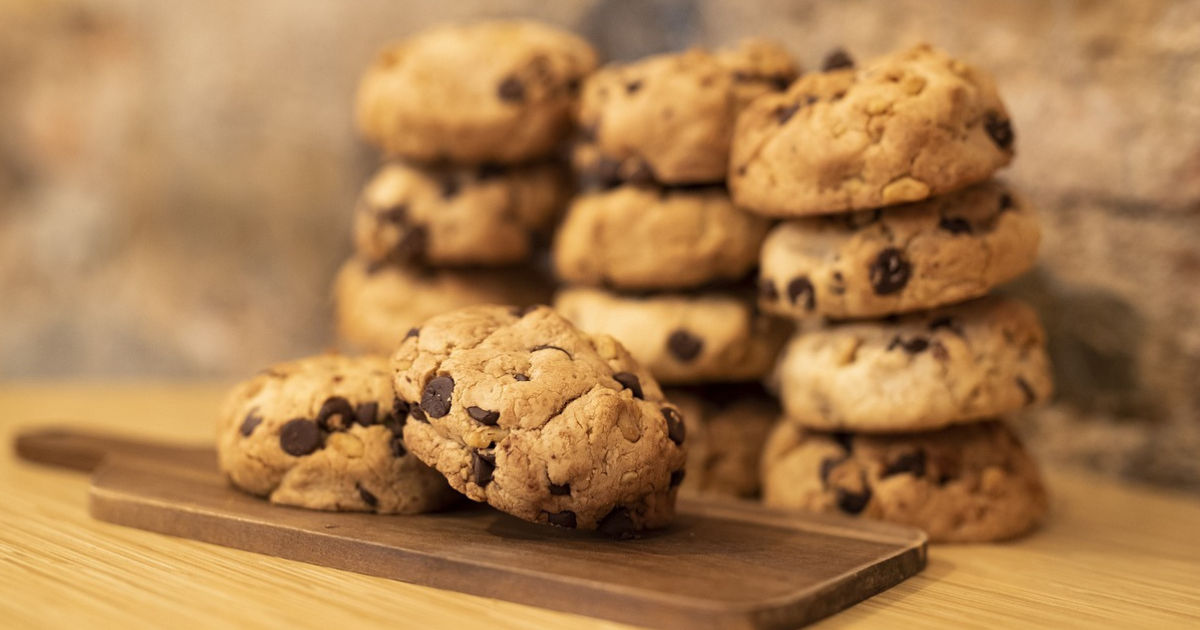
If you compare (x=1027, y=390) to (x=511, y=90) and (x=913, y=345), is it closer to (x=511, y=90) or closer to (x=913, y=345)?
(x=913, y=345)

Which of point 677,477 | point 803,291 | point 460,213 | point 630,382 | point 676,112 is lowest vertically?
point 677,477

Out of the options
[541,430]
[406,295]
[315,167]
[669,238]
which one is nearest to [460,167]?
[406,295]

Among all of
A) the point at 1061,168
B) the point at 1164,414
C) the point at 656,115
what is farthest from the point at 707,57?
the point at 1164,414

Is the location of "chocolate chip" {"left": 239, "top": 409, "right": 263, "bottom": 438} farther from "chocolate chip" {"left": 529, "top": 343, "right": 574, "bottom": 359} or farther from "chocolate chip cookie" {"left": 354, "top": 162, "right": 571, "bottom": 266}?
"chocolate chip cookie" {"left": 354, "top": 162, "right": 571, "bottom": 266}

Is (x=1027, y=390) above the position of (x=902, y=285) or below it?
below

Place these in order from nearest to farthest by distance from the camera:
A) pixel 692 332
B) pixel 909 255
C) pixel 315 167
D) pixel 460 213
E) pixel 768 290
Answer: pixel 909 255, pixel 768 290, pixel 692 332, pixel 460 213, pixel 315 167

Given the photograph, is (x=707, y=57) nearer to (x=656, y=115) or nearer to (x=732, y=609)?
(x=656, y=115)

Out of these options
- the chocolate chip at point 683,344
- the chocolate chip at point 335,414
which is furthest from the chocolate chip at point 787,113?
the chocolate chip at point 335,414

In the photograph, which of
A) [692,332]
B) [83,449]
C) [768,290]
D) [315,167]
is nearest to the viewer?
[768,290]

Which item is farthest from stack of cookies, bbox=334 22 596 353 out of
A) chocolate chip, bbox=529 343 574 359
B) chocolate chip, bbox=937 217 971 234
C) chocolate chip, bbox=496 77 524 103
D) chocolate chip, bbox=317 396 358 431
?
chocolate chip, bbox=937 217 971 234
